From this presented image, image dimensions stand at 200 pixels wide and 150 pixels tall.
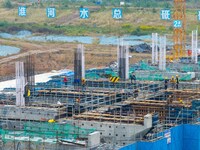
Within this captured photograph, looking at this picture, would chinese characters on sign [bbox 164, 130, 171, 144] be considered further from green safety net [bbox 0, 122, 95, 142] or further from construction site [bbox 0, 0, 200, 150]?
green safety net [bbox 0, 122, 95, 142]

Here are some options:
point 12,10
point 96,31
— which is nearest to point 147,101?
point 96,31

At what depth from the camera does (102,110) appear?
94.0ft

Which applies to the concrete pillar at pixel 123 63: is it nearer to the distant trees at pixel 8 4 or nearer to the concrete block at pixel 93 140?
the concrete block at pixel 93 140

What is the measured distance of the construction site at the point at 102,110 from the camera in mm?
24141

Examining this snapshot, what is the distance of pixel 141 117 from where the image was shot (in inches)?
1060

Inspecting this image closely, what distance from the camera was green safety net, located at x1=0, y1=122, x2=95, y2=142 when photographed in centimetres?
2388

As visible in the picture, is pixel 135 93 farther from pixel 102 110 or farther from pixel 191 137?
pixel 191 137

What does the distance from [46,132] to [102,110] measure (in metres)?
4.34

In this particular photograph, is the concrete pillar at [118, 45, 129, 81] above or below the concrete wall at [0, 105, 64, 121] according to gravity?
above

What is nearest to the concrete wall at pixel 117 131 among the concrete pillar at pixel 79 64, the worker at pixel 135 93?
the worker at pixel 135 93

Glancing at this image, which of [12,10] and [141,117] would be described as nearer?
[141,117]

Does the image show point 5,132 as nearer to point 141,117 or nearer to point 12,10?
point 141,117

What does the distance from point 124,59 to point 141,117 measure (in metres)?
10.3

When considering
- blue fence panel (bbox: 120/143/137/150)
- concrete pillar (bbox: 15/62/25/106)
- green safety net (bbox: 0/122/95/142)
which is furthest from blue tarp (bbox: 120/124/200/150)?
concrete pillar (bbox: 15/62/25/106)
